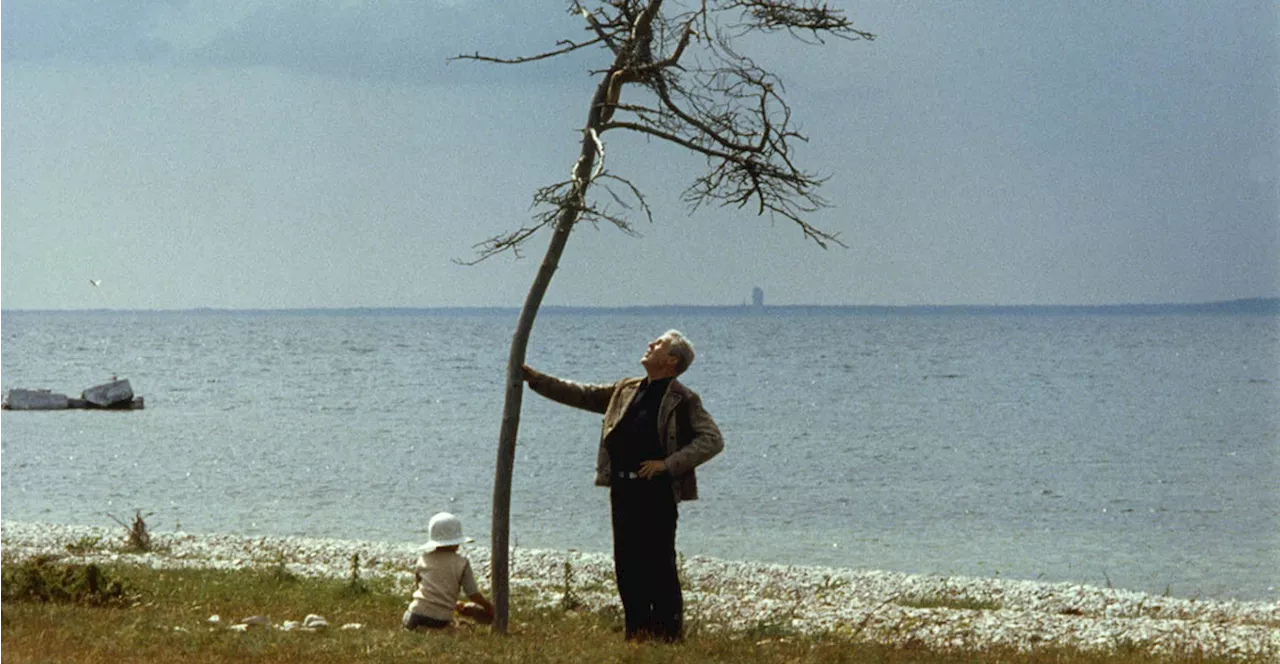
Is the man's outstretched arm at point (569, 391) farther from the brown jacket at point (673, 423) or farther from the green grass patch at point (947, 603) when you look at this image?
the green grass patch at point (947, 603)

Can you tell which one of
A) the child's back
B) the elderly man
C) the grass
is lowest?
the grass

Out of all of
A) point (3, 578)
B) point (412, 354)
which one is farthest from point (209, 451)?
point (412, 354)

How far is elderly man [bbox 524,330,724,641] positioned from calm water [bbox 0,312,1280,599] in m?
14.5

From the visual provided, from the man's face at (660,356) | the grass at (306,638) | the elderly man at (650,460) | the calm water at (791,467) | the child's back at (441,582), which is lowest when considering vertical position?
the calm water at (791,467)

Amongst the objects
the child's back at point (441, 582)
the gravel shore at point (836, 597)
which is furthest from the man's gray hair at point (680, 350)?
the gravel shore at point (836, 597)

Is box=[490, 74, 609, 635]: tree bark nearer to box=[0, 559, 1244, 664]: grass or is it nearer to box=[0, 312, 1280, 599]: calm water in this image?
box=[0, 559, 1244, 664]: grass

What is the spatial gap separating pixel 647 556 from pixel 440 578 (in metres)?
1.57

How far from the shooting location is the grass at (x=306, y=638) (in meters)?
10.2

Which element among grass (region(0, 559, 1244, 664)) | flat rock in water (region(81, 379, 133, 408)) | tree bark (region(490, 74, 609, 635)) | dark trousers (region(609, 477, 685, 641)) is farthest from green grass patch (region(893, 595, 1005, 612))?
flat rock in water (region(81, 379, 133, 408))

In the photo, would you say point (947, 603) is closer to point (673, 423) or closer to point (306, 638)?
point (673, 423)

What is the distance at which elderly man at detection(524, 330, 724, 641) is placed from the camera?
439 inches

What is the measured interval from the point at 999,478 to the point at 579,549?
19316 millimetres

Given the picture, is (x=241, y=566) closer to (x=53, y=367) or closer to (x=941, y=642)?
(x=941, y=642)

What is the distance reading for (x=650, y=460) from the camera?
11.2 metres
